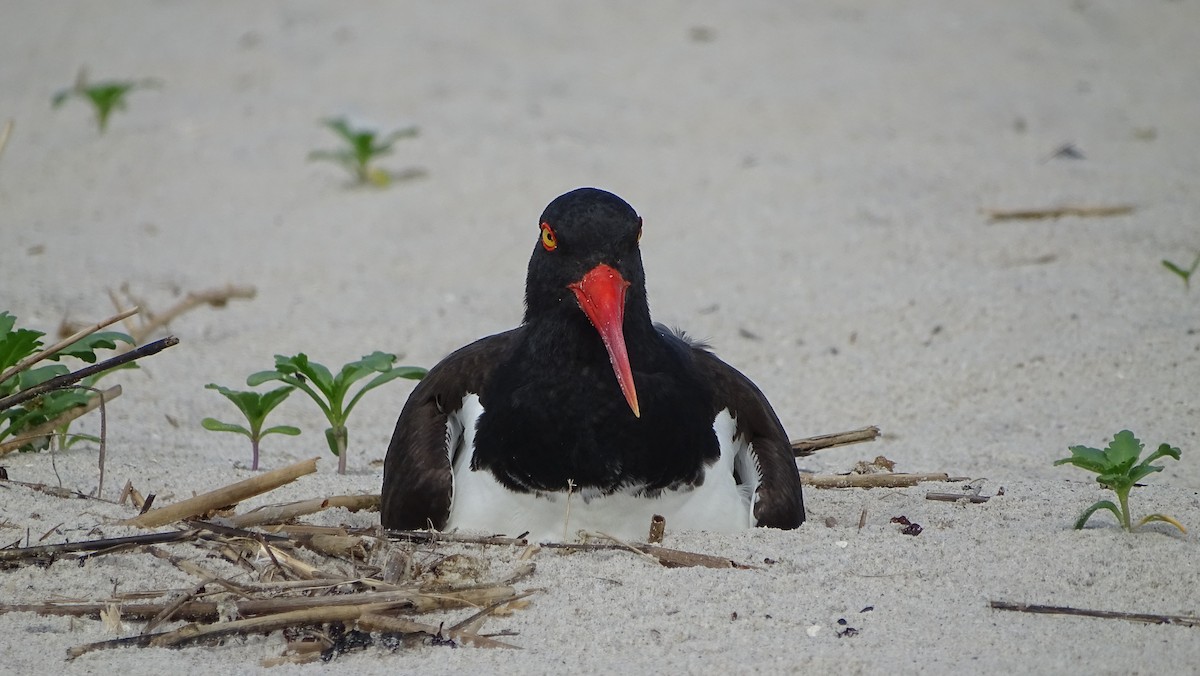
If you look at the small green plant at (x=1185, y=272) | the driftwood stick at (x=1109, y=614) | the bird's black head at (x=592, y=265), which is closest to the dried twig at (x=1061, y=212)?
the small green plant at (x=1185, y=272)

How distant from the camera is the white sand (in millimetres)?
3814

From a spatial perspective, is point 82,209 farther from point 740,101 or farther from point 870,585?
point 870,585

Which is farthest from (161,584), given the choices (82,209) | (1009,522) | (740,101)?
(740,101)

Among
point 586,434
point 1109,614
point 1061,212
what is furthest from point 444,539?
point 1061,212

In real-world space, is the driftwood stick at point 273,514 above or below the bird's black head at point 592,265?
below

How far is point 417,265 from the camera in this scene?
29.0 ft

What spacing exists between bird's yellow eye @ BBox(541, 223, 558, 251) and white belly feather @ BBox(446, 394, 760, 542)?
0.61 m

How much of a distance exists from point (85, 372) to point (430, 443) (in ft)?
3.74

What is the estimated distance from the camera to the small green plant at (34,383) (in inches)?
185

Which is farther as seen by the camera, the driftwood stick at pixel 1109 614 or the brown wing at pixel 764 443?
the brown wing at pixel 764 443

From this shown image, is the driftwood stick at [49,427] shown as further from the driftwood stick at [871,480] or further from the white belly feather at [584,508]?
the driftwood stick at [871,480]

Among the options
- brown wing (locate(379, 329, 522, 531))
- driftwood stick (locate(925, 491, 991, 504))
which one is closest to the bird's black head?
brown wing (locate(379, 329, 522, 531))

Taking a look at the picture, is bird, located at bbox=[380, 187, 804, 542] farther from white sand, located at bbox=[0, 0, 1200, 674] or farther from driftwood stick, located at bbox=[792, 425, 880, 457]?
driftwood stick, located at bbox=[792, 425, 880, 457]

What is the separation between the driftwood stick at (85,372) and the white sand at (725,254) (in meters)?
0.39
